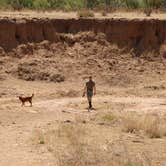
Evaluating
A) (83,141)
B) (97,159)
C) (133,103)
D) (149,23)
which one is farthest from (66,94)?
(97,159)

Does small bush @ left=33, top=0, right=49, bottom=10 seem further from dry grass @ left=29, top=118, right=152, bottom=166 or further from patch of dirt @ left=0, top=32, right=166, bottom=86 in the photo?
dry grass @ left=29, top=118, right=152, bottom=166

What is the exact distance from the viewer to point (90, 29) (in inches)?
1556

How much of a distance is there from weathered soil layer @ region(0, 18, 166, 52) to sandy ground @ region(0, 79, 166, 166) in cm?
382

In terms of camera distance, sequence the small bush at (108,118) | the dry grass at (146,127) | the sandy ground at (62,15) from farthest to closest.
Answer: the sandy ground at (62,15)
the small bush at (108,118)
the dry grass at (146,127)

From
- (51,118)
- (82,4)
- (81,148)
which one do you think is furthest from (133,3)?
(81,148)

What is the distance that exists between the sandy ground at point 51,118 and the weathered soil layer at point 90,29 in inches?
151

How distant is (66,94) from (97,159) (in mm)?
18236

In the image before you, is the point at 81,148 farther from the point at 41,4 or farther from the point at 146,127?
the point at 41,4

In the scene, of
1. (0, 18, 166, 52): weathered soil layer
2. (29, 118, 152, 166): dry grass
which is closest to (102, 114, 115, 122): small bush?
(29, 118, 152, 166): dry grass

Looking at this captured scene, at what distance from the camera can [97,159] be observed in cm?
1402

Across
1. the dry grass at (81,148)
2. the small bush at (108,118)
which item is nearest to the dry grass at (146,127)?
the dry grass at (81,148)

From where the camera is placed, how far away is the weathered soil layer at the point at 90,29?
121 feet

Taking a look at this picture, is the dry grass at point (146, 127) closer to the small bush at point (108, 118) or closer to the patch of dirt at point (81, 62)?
the small bush at point (108, 118)

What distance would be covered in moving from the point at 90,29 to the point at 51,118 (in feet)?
55.2
